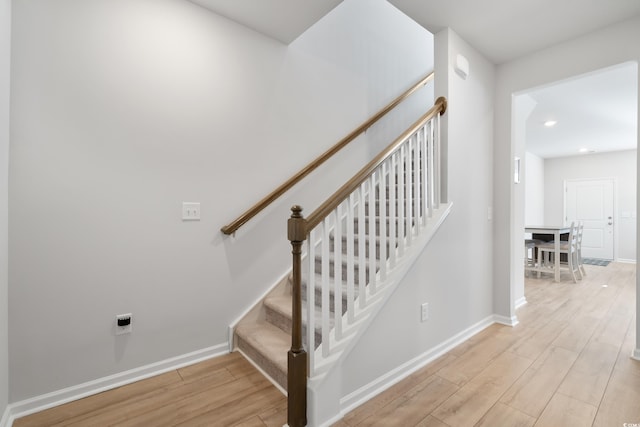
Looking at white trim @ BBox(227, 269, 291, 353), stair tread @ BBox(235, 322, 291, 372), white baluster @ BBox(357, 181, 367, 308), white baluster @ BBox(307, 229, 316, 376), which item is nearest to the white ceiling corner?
white baluster @ BBox(357, 181, 367, 308)

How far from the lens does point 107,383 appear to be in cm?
178

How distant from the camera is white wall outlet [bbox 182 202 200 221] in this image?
81.2 inches

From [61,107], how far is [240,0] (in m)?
1.29

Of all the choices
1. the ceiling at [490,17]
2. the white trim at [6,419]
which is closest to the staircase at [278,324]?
the white trim at [6,419]

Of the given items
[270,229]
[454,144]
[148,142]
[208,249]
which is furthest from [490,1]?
[208,249]

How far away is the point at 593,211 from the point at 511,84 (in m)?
6.93

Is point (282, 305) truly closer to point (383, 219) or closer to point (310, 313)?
point (310, 313)

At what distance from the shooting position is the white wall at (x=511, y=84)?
2.33 meters

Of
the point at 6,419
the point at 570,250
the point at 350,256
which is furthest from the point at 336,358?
the point at 570,250

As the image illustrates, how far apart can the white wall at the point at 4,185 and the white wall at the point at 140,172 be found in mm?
49

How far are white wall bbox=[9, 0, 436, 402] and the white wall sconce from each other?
1.17 meters

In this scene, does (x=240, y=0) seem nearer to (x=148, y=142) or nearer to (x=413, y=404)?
(x=148, y=142)

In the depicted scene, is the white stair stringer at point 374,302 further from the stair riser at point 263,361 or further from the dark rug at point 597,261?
the dark rug at point 597,261

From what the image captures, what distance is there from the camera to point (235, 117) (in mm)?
2279
